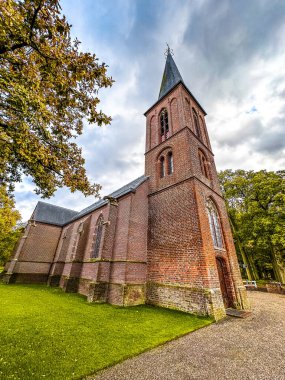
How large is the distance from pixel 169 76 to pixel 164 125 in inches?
286

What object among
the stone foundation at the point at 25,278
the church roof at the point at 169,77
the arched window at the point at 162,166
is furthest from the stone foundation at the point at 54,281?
the church roof at the point at 169,77

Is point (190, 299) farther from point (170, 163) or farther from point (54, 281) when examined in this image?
point (54, 281)

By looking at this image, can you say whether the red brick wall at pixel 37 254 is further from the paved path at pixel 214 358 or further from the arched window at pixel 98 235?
the paved path at pixel 214 358

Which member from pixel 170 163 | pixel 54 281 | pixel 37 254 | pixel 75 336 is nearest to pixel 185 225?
pixel 170 163

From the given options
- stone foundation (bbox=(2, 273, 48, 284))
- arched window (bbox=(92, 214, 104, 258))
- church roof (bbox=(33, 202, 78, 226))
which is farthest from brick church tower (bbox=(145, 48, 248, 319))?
church roof (bbox=(33, 202, 78, 226))

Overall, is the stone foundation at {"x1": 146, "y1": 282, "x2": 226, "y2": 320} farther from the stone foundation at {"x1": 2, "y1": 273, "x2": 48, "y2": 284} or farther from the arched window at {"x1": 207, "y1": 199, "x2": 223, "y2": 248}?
the stone foundation at {"x1": 2, "y1": 273, "x2": 48, "y2": 284}

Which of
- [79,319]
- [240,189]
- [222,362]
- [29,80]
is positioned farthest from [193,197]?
[240,189]

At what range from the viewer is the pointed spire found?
17.2 m

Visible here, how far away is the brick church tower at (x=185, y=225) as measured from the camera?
8547 millimetres

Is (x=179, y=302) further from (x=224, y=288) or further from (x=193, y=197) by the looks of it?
(x=193, y=197)

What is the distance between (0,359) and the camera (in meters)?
3.63

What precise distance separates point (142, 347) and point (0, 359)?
129 inches

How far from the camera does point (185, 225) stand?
990 centimetres

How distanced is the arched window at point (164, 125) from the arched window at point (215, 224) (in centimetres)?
657
